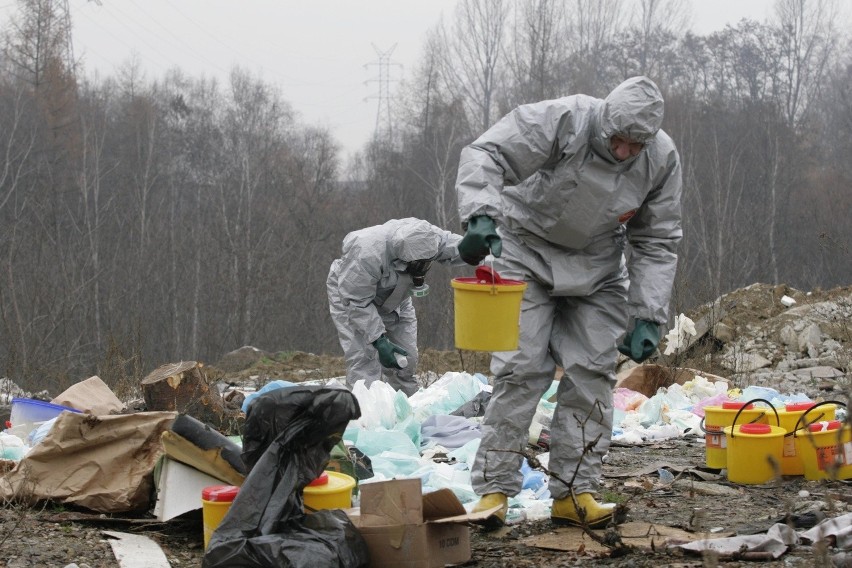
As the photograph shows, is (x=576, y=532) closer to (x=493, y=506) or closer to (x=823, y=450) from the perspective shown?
(x=493, y=506)

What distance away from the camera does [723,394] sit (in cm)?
758

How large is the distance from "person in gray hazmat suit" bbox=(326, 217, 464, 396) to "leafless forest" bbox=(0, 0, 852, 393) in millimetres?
8541

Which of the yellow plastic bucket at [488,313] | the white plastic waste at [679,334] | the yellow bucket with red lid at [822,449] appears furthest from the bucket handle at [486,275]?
the white plastic waste at [679,334]

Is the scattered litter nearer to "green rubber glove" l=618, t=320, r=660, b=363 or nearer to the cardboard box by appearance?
the cardboard box

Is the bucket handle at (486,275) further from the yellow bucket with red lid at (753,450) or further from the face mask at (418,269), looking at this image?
the face mask at (418,269)

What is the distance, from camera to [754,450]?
4707 mm

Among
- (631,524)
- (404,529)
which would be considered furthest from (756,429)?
(404,529)

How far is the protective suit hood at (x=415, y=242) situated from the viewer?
7090 mm

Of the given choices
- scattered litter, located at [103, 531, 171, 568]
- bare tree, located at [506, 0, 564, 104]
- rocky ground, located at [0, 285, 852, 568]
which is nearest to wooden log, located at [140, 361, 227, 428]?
rocky ground, located at [0, 285, 852, 568]

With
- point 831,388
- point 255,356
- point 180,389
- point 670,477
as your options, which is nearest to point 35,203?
point 255,356

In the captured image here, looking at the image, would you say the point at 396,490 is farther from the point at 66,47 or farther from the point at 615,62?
the point at 615,62

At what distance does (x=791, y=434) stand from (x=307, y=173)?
24833 mm

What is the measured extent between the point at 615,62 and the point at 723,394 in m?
25.6

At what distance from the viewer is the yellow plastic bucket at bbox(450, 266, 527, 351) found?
3479mm
